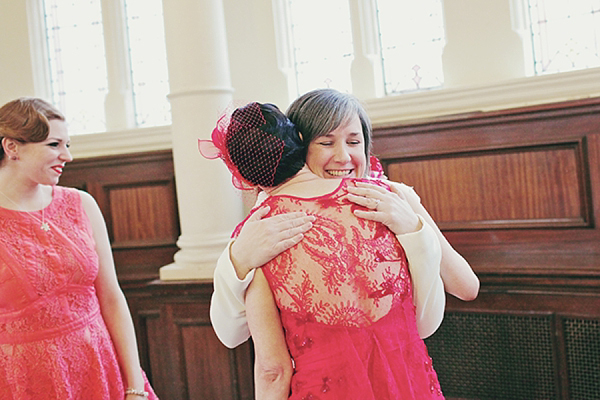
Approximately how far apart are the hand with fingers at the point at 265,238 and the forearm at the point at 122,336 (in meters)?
1.11

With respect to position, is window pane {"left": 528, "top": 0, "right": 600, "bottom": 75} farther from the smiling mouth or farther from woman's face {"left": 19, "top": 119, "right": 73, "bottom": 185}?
woman's face {"left": 19, "top": 119, "right": 73, "bottom": 185}

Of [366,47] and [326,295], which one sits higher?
[366,47]

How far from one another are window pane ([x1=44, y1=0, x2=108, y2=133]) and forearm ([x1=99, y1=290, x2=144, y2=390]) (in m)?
2.94

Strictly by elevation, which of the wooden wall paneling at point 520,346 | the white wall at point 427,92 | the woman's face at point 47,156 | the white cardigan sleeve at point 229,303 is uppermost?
the white wall at point 427,92

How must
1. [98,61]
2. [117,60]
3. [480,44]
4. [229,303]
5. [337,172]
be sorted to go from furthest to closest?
[98,61], [117,60], [480,44], [337,172], [229,303]

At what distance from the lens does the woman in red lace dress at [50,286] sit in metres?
2.15

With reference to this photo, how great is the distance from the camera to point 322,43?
14.8ft

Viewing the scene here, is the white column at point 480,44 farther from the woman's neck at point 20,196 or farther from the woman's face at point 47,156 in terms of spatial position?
the woman's neck at point 20,196

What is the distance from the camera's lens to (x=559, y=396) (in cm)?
323

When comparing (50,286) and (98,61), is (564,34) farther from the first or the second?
(98,61)

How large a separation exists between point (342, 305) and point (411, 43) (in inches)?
125

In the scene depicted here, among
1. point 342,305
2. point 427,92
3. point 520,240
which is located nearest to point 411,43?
point 427,92

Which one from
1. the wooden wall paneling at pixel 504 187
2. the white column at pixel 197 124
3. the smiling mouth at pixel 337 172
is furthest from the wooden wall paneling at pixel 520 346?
the smiling mouth at pixel 337 172

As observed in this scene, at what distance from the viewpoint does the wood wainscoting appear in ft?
10.5
